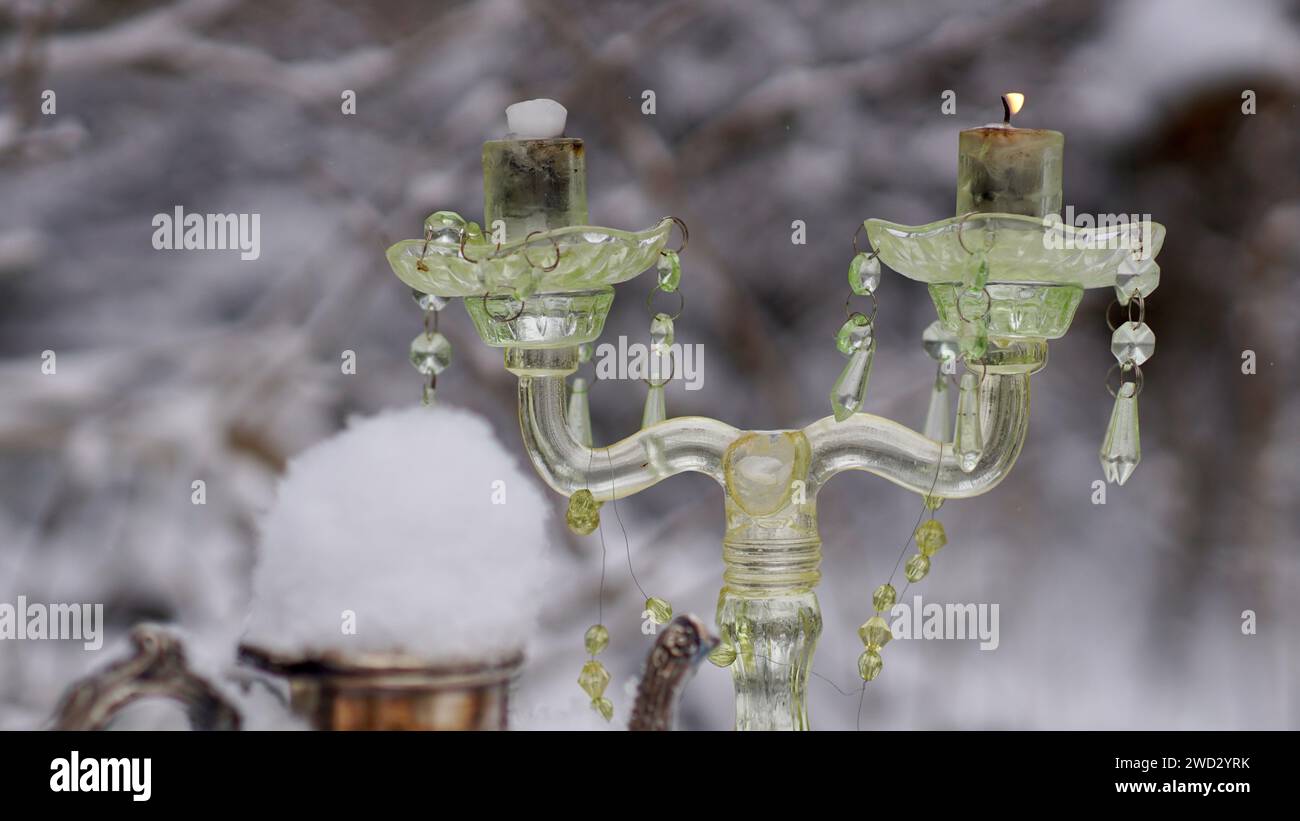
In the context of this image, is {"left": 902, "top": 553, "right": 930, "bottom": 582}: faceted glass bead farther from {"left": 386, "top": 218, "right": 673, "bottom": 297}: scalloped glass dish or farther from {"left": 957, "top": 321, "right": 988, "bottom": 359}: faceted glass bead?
{"left": 386, "top": 218, "right": 673, "bottom": 297}: scalloped glass dish

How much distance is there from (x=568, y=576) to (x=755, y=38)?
64cm

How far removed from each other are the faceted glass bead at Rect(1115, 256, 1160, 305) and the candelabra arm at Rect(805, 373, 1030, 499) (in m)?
0.09

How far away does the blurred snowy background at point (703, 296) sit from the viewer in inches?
59.1

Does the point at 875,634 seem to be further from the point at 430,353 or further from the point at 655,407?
the point at 430,353

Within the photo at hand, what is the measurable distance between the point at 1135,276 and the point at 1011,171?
96 millimetres

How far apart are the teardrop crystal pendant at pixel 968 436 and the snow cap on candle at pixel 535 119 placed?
0.99 feet

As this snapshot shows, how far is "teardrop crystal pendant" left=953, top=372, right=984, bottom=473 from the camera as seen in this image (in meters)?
0.85

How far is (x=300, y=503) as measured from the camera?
1.51 metres

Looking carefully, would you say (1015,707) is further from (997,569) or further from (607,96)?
(607,96)

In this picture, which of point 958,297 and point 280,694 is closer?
point 958,297

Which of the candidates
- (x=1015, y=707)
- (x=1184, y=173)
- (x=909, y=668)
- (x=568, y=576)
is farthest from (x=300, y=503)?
(x=1184, y=173)

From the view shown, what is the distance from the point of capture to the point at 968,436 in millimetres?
849
